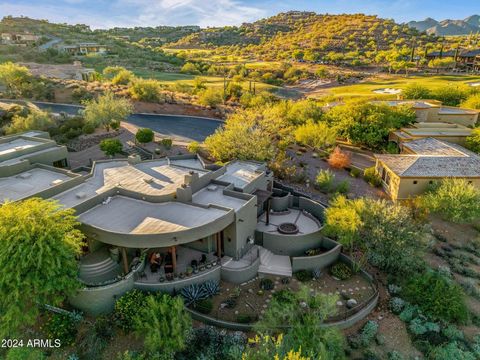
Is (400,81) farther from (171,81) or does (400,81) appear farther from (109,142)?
(109,142)

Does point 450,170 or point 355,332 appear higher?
point 450,170

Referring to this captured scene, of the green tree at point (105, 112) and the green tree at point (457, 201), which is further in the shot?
the green tree at point (105, 112)

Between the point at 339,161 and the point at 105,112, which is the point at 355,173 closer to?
the point at 339,161

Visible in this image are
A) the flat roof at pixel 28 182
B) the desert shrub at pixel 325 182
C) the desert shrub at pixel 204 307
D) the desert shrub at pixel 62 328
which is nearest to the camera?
the desert shrub at pixel 62 328

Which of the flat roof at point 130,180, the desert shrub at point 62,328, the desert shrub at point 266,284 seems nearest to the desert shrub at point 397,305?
the desert shrub at point 266,284

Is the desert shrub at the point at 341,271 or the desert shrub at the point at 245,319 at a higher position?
the desert shrub at the point at 341,271

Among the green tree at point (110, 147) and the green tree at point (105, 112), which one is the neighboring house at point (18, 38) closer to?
the green tree at point (105, 112)

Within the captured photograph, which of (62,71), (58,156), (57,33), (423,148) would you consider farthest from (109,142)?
(57,33)
